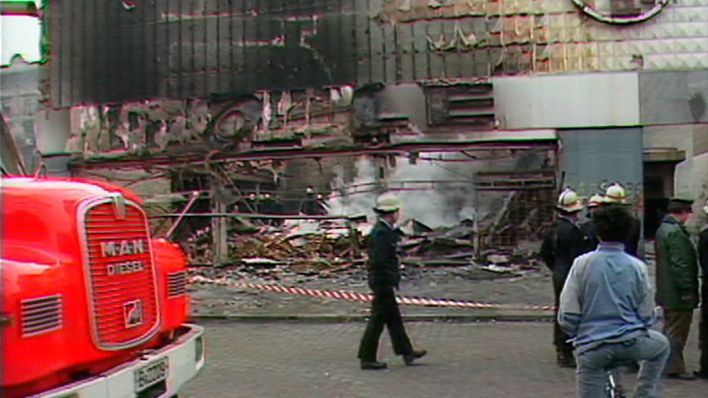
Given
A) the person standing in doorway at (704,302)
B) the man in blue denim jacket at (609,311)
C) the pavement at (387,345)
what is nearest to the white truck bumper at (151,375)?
the pavement at (387,345)

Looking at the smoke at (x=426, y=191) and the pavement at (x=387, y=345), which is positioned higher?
the smoke at (x=426, y=191)

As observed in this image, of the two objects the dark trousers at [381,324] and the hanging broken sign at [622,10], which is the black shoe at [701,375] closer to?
the dark trousers at [381,324]

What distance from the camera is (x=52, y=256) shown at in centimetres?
483

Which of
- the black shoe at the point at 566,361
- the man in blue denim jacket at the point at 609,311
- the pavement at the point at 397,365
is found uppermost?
the man in blue denim jacket at the point at 609,311

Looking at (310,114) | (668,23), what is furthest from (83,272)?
(668,23)

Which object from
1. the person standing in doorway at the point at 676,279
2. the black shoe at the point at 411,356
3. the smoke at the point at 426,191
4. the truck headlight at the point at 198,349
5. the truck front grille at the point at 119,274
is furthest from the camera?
the smoke at the point at 426,191

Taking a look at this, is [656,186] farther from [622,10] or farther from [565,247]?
[565,247]

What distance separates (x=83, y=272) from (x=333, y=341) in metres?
6.86

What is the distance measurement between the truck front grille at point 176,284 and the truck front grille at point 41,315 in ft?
5.37

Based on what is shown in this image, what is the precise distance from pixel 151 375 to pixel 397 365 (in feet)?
15.1

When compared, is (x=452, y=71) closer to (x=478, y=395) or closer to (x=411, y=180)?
(x=411, y=180)

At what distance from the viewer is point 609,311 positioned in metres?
5.21

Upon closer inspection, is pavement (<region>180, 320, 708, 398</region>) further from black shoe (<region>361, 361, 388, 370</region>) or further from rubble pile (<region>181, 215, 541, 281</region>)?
rubble pile (<region>181, 215, 541, 281</region>)

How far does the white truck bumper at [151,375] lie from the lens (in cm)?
459
